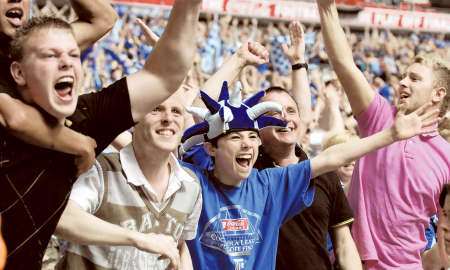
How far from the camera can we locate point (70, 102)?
8.36 ft

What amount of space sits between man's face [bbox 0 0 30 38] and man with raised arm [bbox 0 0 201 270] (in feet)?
0.60

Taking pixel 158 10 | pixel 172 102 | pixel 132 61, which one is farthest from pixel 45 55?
pixel 158 10

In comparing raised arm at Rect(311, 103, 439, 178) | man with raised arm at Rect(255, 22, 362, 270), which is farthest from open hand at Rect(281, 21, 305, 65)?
raised arm at Rect(311, 103, 439, 178)

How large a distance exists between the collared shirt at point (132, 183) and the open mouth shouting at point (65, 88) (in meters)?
0.72

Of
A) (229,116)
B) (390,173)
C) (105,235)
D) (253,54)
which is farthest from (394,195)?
(105,235)

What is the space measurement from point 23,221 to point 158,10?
14.5 metres

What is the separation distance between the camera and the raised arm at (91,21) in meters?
2.98

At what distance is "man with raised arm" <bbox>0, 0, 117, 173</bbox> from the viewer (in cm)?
249

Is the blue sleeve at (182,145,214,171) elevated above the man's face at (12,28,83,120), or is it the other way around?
the man's face at (12,28,83,120)

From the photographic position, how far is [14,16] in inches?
111

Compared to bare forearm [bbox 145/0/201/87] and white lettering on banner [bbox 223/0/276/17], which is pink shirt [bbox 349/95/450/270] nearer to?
bare forearm [bbox 145/0/201/87]

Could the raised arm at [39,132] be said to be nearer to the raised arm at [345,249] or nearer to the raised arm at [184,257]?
the raised arm at [184,257]

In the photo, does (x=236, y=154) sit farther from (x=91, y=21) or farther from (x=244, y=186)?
(x=91, y=21)

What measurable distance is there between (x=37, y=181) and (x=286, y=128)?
1.97 meters
